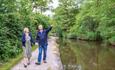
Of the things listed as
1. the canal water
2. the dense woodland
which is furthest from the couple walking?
the canal water

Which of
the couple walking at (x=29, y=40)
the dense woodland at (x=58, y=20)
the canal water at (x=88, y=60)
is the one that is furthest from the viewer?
the canal water at (x=88, y=60)

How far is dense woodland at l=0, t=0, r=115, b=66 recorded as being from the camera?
49.4 feet

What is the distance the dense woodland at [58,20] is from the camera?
15.1 meters

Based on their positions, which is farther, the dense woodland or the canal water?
the canal water

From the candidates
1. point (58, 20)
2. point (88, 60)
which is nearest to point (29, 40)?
point (88, 60)

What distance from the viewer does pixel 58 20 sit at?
227 feet

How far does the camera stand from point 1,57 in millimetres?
12797

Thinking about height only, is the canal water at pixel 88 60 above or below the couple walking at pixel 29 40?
below

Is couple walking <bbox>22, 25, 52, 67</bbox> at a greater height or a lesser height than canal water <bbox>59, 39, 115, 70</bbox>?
greater

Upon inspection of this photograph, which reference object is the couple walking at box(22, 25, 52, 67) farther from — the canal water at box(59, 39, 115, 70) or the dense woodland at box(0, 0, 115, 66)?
the canal water at box(59, 39, 115, 70)

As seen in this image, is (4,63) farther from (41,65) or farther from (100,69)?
(100,69)

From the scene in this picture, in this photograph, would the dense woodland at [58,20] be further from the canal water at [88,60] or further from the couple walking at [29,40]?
the canal water at [88,60]

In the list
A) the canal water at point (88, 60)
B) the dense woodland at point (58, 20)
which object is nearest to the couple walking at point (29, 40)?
the dense woodland at point (58, 20)

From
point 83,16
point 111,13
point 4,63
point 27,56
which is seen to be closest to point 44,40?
point 27,56
